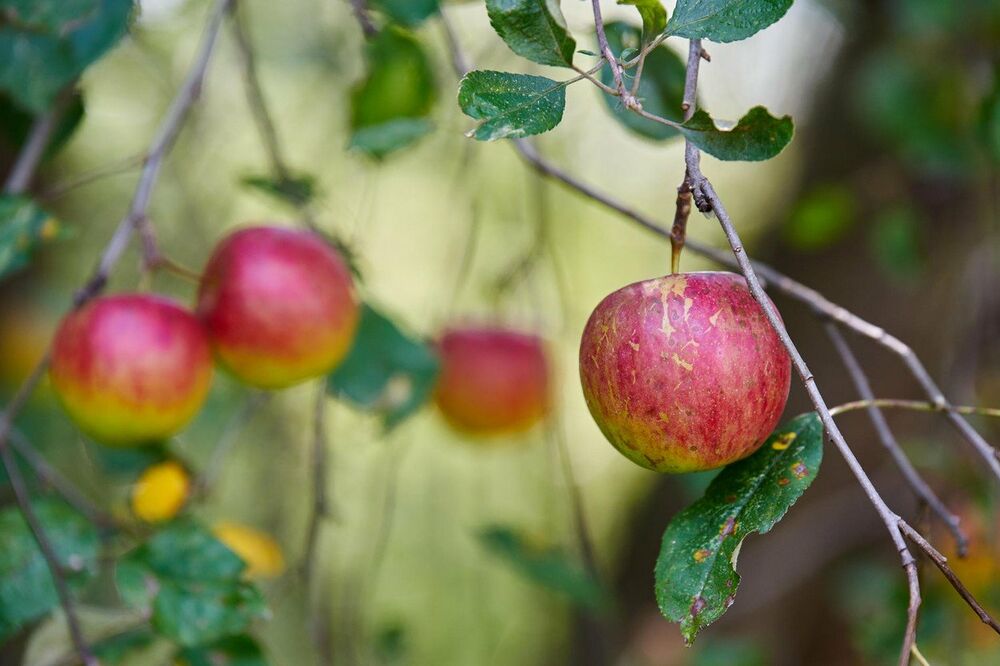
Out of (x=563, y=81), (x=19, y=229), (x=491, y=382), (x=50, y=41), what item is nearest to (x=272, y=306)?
(x=19, y=229)

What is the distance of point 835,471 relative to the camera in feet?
5.95

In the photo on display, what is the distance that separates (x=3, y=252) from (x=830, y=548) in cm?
153

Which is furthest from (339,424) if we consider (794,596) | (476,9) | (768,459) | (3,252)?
(768,459)

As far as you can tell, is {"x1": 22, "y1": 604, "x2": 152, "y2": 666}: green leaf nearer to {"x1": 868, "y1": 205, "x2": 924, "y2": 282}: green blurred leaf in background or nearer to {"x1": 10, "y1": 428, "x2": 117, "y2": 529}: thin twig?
{"x1": 10, "y1": 428, "x2": 117, "y2": 529}: thin twig

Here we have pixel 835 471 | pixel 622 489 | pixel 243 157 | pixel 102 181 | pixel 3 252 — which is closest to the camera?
pixel 3 252

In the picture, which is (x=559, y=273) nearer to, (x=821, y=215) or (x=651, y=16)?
(x=821, y=215)

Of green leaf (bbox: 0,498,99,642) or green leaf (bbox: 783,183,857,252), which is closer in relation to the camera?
green leaf (bbox: 0,498,99,642)

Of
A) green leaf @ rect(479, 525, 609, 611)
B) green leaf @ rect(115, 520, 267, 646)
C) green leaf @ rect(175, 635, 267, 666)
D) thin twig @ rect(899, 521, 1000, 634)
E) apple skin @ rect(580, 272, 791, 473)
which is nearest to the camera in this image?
thin twig @ rect(899, 521, 1000, 634)

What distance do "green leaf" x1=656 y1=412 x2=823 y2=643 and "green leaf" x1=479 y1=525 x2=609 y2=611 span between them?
72cm

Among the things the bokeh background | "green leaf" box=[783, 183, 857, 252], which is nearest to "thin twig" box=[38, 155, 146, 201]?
the bokeh background

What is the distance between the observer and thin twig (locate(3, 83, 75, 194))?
3.39 feet

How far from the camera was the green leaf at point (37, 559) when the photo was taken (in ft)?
2.97

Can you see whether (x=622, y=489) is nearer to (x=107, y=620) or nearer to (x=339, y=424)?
(x=339, y=424)

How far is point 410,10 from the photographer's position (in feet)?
3.44
